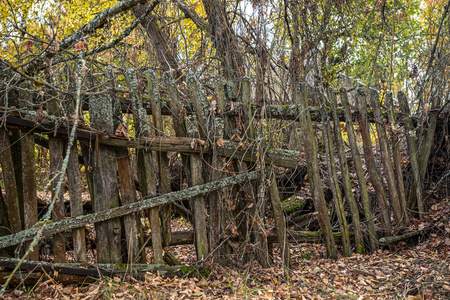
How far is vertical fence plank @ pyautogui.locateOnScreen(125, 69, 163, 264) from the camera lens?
3555 mm

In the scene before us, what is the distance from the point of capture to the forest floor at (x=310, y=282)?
10.5ft

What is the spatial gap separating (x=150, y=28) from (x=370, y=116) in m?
4.00

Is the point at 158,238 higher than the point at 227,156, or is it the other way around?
the point at 227,156

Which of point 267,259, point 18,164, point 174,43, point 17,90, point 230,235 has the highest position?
point 174,43

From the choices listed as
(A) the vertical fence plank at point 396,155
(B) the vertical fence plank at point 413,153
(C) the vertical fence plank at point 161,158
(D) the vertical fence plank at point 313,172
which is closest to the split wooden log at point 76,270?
(C) the vertical fence plank at point 161,158

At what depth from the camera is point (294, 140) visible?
6414 mm

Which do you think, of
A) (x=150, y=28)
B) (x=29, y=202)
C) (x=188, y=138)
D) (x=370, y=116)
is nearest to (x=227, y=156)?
(x=188, y=138)

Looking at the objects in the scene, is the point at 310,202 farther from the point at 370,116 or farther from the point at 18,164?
the point at 18,164

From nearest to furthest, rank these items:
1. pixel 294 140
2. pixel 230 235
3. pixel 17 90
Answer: pixel 17 90 → pixel 230 235 → pixel 294 140

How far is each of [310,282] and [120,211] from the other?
6.41 ft

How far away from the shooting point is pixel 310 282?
3680 millimetres

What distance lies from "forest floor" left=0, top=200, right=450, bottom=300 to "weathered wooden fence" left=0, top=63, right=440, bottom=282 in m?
0.22

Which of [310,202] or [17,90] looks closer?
[17,90]

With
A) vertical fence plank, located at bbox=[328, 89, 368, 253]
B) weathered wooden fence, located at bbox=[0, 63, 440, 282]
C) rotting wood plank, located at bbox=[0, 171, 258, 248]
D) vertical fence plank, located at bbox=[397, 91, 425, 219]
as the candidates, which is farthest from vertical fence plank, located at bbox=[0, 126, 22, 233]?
vertical fence plank, located at bbox=[397, 91, 425, 219]
